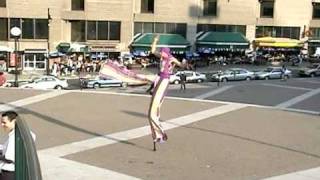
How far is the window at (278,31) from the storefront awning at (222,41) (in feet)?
12.9

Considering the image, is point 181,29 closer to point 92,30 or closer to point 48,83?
point 92,30

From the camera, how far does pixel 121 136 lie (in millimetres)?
14484

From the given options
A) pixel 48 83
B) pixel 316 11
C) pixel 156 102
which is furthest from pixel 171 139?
pixel 316 11

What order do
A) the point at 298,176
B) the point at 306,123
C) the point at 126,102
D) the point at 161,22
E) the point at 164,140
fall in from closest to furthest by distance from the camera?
the point at 298,176 → the point at 164,140 → the point at 306,123 → the point at 126,102 → the point at 161,22

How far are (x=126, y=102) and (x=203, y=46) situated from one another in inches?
1540

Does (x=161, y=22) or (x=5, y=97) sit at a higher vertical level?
(x=161, y=22)

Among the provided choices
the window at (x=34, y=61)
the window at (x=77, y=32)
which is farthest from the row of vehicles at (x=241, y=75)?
the window at (x=34, y=61)

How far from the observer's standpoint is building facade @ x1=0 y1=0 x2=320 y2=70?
170 ft

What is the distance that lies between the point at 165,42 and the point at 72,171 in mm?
45368

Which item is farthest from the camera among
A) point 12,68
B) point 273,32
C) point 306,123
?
point 273,32

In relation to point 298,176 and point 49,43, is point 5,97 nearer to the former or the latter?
point 298,176

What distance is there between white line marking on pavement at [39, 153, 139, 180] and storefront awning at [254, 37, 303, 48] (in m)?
50.9

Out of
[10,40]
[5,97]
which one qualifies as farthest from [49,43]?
[5,97]

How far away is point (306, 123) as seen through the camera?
17.2 metres
